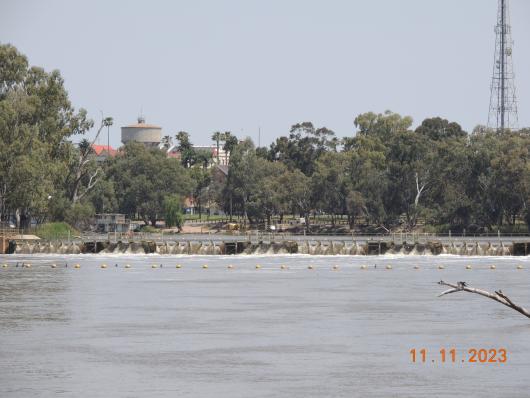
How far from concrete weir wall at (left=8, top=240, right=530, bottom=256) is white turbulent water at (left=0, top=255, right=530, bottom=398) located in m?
31.0

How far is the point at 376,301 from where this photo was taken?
62219 mm

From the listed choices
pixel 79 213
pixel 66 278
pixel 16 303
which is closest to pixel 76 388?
pixel 16 303

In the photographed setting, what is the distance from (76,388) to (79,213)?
11084 centimetres

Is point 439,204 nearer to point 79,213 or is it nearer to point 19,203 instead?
point 79,213

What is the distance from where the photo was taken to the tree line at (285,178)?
402ft

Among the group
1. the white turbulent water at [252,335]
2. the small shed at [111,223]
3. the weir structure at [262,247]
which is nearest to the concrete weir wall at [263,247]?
the weir structure at [262,247]

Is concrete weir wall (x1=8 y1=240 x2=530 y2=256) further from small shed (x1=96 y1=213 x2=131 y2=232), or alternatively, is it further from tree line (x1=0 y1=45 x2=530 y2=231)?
small shed (x1=96 y1=213 x2=131 y2=232)

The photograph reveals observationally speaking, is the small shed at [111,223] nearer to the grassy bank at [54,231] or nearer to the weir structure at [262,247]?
the grassy bank at [54,231]

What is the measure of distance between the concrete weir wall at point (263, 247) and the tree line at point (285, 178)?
4.73 metres

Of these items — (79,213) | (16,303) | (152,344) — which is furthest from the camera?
(79,213)

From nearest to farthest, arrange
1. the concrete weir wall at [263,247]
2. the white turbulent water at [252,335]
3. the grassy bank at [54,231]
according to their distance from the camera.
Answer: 1. the white turbulent water at [252,335]
2. the concrete weir wall at [263,247]
3. the grassy bank at [54,231]

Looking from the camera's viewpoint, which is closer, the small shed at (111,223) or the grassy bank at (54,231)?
the grassy bank at (54,231)

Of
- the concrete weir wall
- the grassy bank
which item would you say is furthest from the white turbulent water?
the grassy bank

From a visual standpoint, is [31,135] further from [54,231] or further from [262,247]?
[262,247]
